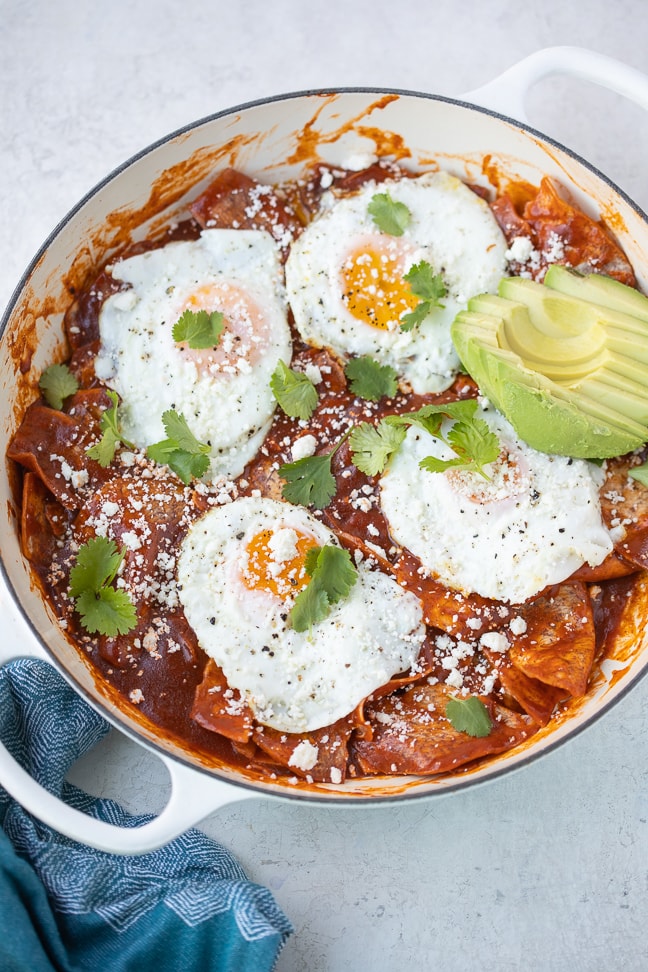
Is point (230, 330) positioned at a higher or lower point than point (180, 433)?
higher

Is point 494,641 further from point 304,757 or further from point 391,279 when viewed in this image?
point 391,279

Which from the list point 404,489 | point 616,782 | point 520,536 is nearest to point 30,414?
point 404,489


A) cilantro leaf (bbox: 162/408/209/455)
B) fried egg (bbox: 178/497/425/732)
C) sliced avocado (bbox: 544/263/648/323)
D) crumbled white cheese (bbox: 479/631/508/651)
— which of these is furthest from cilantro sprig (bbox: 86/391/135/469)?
sliced avocado (bbox: 544/263/648/323)

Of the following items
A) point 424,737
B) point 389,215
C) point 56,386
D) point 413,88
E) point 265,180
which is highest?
point 413,88

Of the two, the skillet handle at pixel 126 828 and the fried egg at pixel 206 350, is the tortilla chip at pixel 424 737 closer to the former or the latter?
the skillet handle at pixel 126 828

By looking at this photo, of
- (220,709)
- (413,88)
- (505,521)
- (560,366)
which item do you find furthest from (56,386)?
(413,88)
